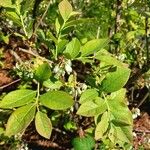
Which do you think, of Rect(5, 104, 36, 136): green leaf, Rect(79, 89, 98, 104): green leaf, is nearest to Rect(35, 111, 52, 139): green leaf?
Rect(5, 104, 36, 136): green leaf

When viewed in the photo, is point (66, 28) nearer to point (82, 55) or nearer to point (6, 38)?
point (82, 55)

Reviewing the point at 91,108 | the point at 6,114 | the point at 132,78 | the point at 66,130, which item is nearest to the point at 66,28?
the point at 91,108

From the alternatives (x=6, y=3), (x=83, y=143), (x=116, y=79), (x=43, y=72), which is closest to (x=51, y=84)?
(x=43, y=72)

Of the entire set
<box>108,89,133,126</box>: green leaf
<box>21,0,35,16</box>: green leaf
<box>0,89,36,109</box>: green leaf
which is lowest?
<box>108,89,133,126</box>: green leaf

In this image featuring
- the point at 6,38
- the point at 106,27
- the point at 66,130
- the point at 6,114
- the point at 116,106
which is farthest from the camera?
the point at 6,38

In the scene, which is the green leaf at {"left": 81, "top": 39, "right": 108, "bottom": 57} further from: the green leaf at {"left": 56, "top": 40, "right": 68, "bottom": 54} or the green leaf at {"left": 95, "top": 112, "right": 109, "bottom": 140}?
the green leaf at {"left": 95, "top": 112, "right": 109, "bottom": 140}
